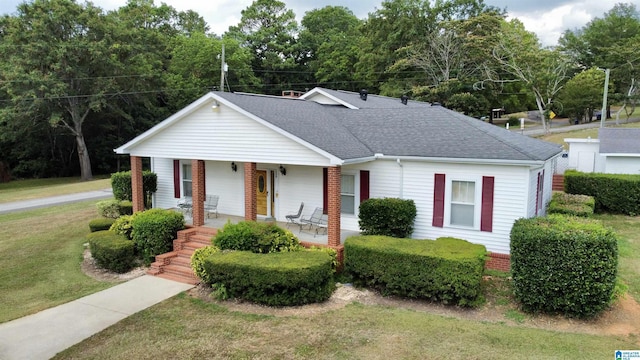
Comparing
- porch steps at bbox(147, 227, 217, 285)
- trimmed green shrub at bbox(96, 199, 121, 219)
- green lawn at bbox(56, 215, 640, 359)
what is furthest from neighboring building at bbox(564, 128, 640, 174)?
trimmed green shrub at bbox(96, 199, 121, 219)

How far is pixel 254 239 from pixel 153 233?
12.3 feet

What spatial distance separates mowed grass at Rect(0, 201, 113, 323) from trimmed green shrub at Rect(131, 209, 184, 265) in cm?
170

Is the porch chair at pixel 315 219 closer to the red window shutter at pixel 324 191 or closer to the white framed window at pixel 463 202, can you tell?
the red window shutter at pixel 324 191

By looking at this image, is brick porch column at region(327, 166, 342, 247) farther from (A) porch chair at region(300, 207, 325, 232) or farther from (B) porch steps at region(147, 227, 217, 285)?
(B) porch steps at region(147, 227, 217, 285)

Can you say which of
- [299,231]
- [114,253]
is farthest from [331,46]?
[114,253]

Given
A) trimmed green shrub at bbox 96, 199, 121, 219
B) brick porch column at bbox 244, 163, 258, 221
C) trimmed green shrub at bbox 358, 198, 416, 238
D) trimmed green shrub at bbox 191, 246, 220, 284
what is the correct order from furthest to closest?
trimmed green shrub at bbox 96, 199, 121, 219, brick porch column at bbox 244, 163, 258, 221, trimmed green shrub at bbox 358, 198, 416, 238, trimmed green shrub at bbox 191, 246, 220, 284

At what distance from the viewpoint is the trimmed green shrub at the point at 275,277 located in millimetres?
10102

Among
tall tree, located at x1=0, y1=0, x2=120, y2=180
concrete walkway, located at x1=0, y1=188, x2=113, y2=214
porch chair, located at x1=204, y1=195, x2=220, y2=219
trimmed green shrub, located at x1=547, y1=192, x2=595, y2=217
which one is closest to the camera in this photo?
trimmed green shrub, located at x1=547, y1=192, x2=595, y2=217

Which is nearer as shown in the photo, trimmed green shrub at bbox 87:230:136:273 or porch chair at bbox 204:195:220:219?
trimmed green shrub at bbox 87:230:136:273

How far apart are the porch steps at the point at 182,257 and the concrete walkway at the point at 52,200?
14497 mm

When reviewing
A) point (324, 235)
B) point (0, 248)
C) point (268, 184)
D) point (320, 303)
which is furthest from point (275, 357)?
point (0, 248)

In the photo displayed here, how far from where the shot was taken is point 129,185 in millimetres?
19000

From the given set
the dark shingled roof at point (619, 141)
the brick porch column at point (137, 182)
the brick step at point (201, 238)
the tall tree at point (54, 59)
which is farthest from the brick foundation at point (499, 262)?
the tall tree at point (54, 59)

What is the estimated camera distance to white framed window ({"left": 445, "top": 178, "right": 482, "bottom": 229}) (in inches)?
496
